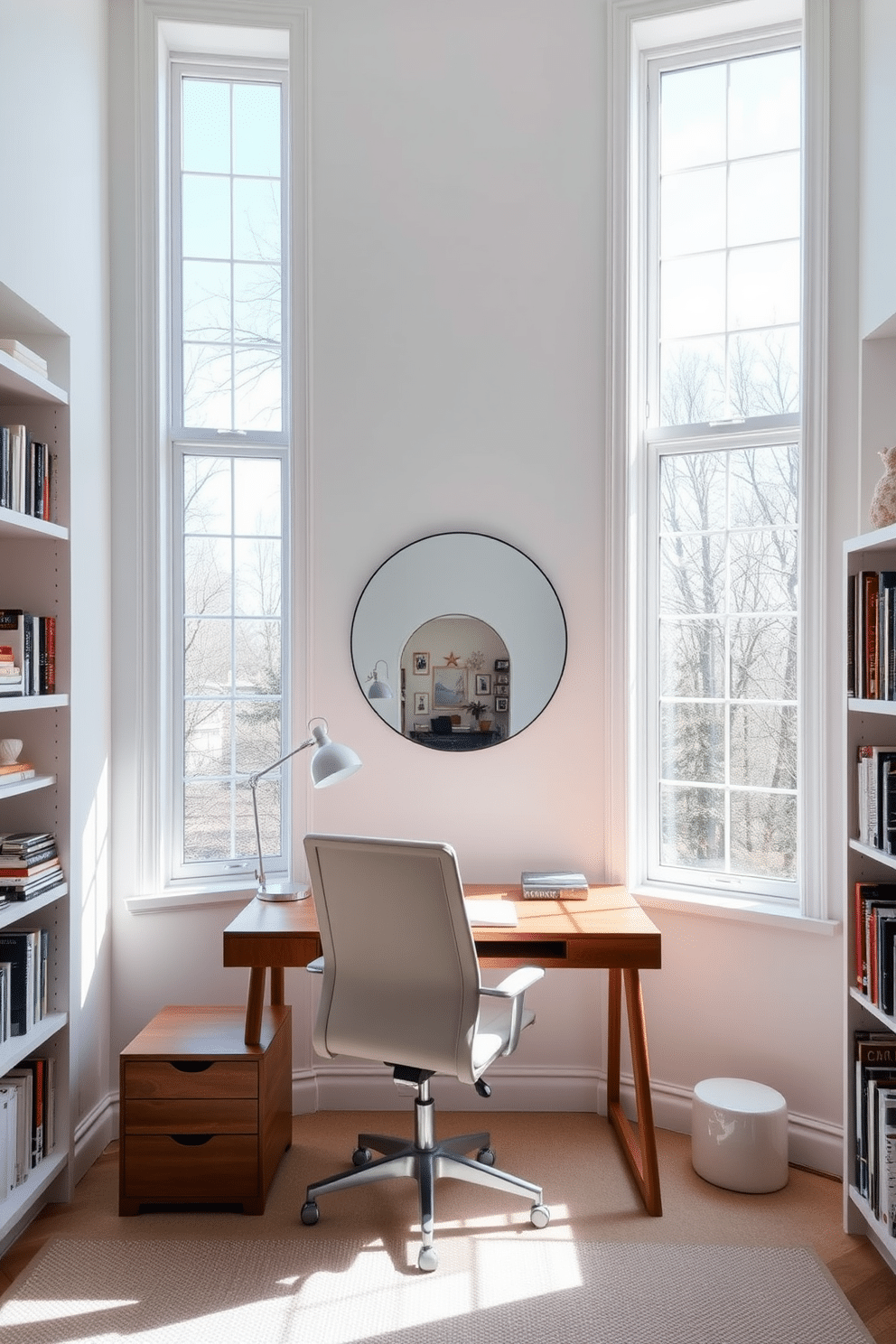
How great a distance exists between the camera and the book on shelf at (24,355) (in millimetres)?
2424

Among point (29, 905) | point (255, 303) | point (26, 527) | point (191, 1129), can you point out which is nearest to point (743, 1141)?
point (191, 1129)

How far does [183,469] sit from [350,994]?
6.23 feet

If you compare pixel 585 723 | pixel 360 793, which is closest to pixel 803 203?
pixel 585 723

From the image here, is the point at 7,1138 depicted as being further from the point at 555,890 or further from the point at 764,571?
the point at 764,571

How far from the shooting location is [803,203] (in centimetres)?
300

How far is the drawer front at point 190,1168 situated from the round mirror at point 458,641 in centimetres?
136

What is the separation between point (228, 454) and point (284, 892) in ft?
4.98

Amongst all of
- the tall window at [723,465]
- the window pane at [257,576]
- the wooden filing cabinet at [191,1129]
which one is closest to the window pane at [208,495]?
the window pane at [257,576]

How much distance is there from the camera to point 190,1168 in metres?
2.66

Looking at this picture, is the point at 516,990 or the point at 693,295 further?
the point at 693,295

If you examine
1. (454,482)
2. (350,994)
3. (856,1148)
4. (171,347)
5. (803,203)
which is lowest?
(856,1148)

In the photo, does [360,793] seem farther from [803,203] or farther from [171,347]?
[803,203]

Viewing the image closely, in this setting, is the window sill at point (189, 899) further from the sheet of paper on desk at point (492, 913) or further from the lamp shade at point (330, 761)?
the sheet of paper on desk at point (492, 913)

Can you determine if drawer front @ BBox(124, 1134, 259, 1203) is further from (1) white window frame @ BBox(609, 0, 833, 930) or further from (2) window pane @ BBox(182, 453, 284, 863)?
(1) white window frame @ BBox(609, 0, 833, 930)
